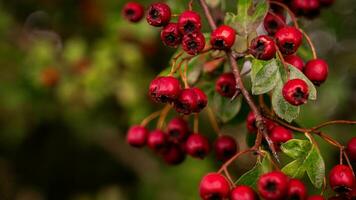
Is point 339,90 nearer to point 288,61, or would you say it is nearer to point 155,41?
point 155,41

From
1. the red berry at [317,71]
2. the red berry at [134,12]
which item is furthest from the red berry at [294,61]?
the red berry at [134,12]

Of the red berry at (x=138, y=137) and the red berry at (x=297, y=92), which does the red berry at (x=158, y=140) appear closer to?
the red berry at (x=138, y=137)

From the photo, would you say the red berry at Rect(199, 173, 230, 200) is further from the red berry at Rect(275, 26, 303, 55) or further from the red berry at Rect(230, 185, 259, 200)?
the red berry at Rect(275, 26, 303, 55)

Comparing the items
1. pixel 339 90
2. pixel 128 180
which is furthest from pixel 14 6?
pixel 339 90

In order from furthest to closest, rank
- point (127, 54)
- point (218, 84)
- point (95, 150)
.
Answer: point (95, 150) < point (127, 54) < point (218, 84)

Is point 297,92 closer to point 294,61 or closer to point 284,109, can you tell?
point 284,109

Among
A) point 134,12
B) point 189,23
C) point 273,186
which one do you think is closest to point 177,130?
point 134,12

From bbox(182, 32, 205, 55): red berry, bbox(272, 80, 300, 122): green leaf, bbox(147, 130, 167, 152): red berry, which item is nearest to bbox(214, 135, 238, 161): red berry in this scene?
bbox(147, 130, 167, 152): red berry
